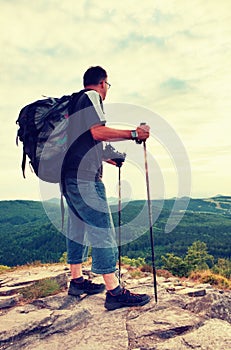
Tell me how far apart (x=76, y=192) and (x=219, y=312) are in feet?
9.35

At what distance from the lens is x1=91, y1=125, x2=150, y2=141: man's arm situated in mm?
4672

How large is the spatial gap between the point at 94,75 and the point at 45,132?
122cm

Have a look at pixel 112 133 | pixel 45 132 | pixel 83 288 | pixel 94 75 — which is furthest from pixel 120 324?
pixel 94 75

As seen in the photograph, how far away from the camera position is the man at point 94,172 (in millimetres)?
4684

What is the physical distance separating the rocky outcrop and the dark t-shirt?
7.09 ft

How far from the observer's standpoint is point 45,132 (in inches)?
182

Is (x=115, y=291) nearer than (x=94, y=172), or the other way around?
(x=94, y=172)

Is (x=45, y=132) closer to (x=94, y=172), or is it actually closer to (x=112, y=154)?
(x=94, y=172)

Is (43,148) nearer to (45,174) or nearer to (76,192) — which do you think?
(45,174)

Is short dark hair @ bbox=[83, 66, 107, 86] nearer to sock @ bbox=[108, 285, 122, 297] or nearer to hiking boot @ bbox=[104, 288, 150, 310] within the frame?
sock @ bbox=[108, 285, 122, 297]

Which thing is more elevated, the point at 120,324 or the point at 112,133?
the point at 112,133

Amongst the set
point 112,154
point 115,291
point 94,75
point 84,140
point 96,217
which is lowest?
point 115,291

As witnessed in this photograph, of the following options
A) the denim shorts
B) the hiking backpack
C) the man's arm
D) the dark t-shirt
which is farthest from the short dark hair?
the denim shorts

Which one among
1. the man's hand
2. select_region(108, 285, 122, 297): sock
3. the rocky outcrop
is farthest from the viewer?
select_region(108, 285, 122, 297): sock
